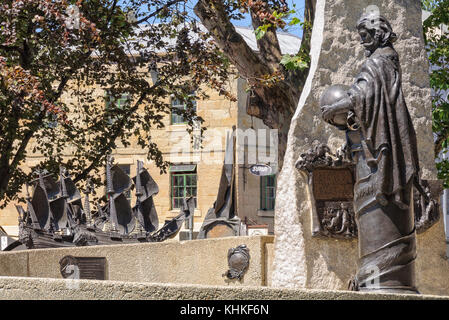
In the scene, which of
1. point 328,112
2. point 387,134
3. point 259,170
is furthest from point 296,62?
point 259,170

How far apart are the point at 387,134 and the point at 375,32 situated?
0.77 m

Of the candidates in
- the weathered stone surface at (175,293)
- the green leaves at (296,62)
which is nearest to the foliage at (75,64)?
the green leaves at (296,62)

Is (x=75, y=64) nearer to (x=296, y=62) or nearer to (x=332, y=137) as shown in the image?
(x=296, y=62)

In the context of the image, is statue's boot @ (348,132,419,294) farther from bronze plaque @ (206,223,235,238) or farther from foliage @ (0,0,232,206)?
foliage @ (0,0,232,206)

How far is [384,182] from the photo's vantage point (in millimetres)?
5234

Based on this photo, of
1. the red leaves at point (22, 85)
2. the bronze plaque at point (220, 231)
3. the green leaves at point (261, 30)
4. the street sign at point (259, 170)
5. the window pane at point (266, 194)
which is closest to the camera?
the bronze plaque at point (220, 231)

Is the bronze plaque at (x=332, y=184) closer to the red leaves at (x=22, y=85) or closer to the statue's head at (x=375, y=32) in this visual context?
the statue's head at (x=375, y=32)

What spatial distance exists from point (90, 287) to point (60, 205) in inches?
388

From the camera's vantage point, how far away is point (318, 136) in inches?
282

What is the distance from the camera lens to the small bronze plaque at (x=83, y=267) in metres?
8.91

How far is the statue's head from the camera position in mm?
5582

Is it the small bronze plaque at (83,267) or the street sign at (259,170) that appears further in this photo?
the street sign at (259,170)
